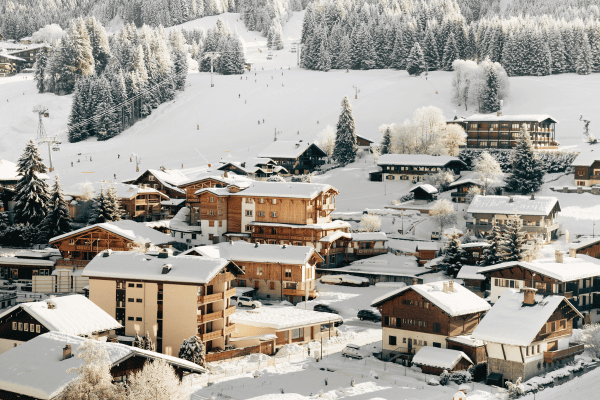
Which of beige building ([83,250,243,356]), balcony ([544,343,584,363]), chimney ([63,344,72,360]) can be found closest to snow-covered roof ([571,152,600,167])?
balcony ([544,343,584,363])

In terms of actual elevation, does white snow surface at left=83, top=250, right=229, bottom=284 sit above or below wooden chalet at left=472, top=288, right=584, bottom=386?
above

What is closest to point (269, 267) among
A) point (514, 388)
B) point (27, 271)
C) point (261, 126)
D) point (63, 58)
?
point (27, 271)

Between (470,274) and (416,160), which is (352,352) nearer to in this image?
(470,274)

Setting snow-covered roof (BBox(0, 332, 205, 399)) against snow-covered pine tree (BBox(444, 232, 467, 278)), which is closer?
snow-covered roof (BBox(0, 332, 205, 399))

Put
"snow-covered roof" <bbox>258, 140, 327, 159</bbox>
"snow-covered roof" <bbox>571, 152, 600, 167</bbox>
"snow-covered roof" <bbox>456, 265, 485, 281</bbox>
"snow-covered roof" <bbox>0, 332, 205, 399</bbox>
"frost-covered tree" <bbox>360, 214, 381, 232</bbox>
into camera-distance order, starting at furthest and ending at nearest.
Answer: "snow-covered roof" <bbox>258, 140, 327, 159</bbox> → "snow-covered roof" <bbox>571, 152, 600, 167</bbox> → "frost-covered tree" <bbox>360, 214, 381, 232</bbox> → "snow-covered roof" <bbox>456, 265, 485, 281</bbox> → "snow-covered roof" <bbox>0, 332, 205, 399</bbox>

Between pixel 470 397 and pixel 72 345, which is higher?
pixel 72 345

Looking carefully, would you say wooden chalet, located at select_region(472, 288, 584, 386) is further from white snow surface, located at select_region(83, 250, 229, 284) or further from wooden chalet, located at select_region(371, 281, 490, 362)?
white snow surface, located at select_region(83, 250, 229, 284)

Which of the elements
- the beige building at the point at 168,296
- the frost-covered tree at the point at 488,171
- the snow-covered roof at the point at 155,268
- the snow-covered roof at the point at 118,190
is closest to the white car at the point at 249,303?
the beige building at the point at 168,296

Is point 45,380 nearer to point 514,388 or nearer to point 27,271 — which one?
point 514,388
